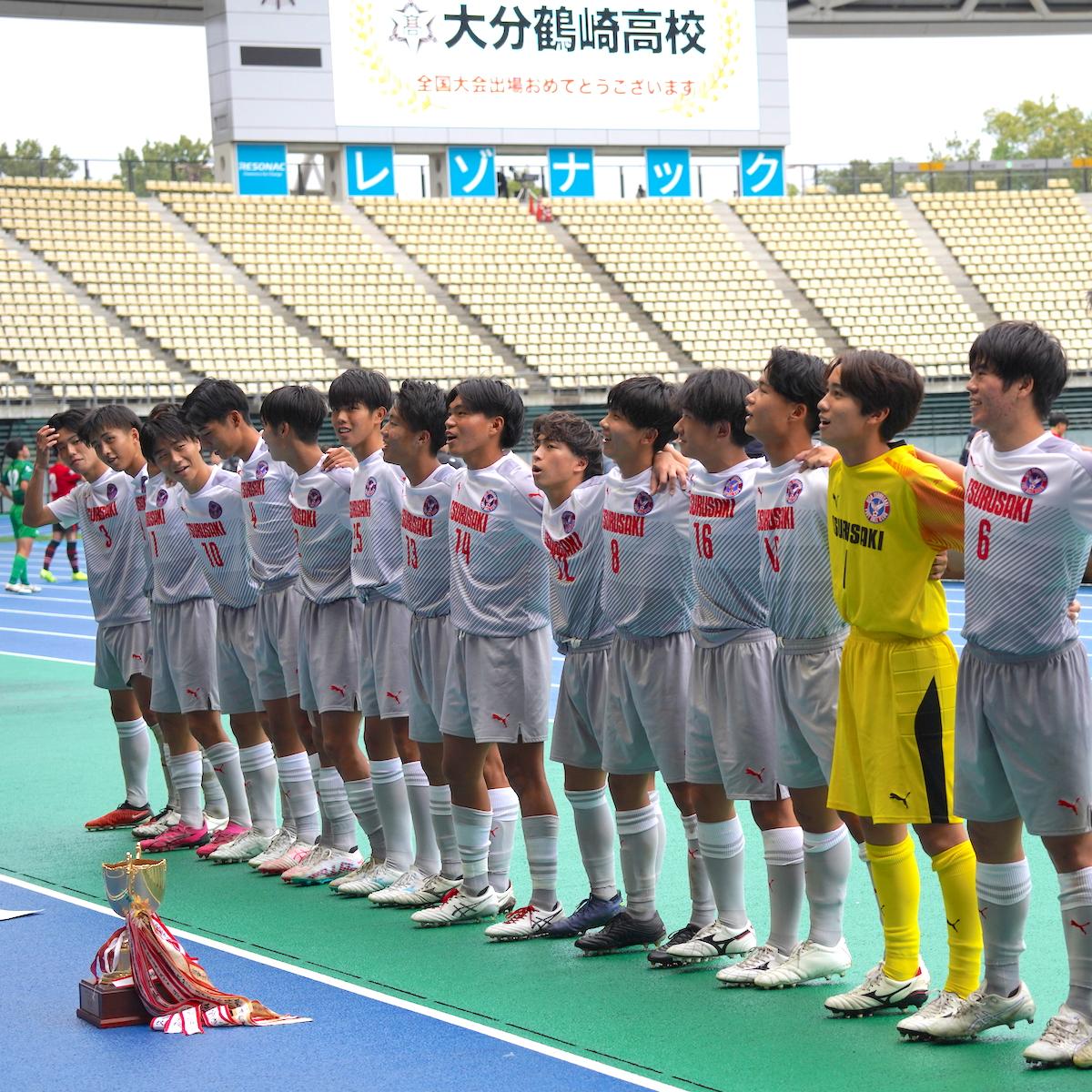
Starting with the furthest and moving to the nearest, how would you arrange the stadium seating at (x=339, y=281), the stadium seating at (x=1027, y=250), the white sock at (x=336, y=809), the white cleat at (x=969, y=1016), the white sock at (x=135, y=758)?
the stadium seating at (x=1027, y=250) → the stadium seating at (x=339, y=281) → the white sock at (x=135, y=758) → the white sock at (x=336, y=809) → the white cleat at (x=969, y=1016)

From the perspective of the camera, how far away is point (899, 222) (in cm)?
3797

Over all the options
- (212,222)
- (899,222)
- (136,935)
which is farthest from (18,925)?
(899,222)

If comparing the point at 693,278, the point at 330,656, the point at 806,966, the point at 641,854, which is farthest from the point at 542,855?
the point at 693,278

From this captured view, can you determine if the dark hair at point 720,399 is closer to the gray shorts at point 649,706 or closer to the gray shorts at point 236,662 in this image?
the gray shorts at point 649,706

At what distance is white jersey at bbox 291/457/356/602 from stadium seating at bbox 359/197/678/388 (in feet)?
77.8

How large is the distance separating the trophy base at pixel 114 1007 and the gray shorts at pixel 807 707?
2.09 m

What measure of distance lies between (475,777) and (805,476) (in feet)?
6.15

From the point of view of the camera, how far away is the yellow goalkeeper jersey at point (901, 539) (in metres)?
4.55

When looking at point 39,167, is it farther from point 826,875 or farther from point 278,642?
point 826,875

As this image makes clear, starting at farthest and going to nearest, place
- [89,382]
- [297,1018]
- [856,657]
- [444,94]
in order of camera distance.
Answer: [444,94], [89,382], [297,1018], [856,657]

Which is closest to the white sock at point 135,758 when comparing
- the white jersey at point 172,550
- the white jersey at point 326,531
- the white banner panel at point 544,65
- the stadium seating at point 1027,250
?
the white jersey at point 172,550

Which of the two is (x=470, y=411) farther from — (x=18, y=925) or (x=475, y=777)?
(x=18, y=925)

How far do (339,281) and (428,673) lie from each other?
26.4 m

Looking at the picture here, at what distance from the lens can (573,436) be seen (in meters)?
5.88
